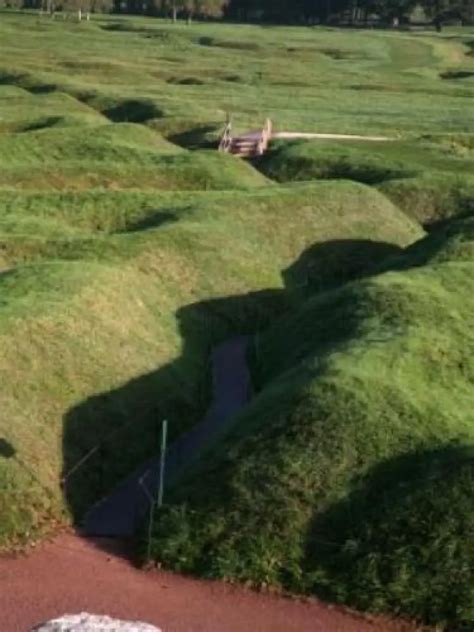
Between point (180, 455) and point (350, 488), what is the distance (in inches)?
222

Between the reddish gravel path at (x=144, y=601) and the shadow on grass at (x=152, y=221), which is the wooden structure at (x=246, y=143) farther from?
the reddish gravel path at (x=144, y=601)

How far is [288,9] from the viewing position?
176875 millimetres

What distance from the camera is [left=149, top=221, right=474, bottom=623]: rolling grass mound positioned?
842 inches

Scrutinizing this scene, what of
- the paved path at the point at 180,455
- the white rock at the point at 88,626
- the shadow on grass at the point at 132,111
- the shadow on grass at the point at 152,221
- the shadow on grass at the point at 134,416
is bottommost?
the paved path at the point at 180,455

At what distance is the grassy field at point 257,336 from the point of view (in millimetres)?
22328

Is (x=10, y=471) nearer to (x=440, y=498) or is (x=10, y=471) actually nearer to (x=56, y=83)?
(x=440, y=498)

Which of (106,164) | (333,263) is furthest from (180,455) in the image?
(106,164)

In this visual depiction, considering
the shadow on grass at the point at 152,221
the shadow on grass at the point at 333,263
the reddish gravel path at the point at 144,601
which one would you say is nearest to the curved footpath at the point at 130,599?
the reddish gravel path at the point at 144,601

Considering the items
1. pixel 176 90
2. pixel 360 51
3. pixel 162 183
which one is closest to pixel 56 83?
pixel 176 90

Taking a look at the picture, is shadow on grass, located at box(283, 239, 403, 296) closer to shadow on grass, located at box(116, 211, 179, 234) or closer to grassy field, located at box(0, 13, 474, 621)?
grassy field, located at box(0, 13, 474, 621)

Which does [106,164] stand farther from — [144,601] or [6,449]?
[144,601]

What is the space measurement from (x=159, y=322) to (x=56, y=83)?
5492 cm

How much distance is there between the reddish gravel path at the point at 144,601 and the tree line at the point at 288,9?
149 meters

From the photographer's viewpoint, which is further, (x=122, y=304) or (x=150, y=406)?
(x=122, y=304)
